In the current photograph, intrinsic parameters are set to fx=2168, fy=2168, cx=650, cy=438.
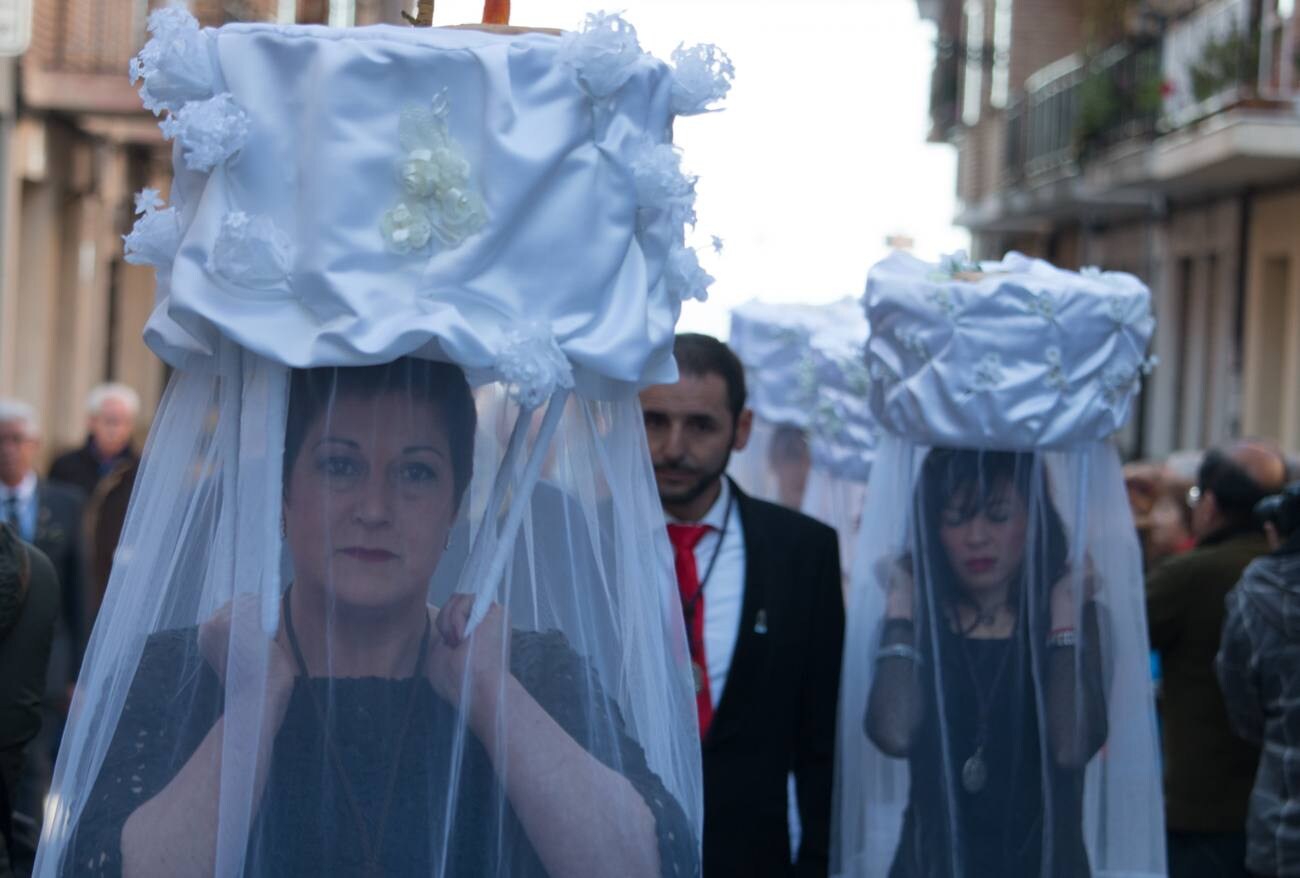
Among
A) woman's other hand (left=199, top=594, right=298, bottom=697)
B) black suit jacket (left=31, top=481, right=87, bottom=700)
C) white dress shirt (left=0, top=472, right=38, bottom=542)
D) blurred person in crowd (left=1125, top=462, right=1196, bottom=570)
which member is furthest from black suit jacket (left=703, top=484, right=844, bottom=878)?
white dress shirt (left=0, top=472, right=38, bottom=542)

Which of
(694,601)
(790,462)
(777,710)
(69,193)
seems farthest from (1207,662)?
(69,193)

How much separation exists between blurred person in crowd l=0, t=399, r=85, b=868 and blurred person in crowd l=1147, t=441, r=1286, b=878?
349 centimetres

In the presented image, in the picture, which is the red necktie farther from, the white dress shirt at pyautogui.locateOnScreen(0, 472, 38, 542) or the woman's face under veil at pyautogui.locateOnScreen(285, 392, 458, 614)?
the white dress shirt at pyautogui.locateOnScreen(0, 472, 38, 542)

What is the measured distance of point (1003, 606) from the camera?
505cm

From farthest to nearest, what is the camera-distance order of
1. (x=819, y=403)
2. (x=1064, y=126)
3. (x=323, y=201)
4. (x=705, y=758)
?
(x=1064, y=126) < (x=819, y=403) < (x=705, y=758) < (x=323, y=201)

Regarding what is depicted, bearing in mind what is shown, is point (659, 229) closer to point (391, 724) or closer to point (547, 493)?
point (547, 493)

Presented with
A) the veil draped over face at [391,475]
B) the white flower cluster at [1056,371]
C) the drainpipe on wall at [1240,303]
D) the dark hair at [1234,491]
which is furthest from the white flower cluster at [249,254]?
the drainpipe on wall at [1240,303]

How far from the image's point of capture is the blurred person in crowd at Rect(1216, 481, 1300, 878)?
5.37 metres

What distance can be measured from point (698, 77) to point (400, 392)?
63 cm

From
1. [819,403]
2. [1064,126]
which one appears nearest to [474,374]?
[819,403]

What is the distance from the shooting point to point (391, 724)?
299cm

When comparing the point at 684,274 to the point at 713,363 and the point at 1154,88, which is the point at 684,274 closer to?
the point at 713,363

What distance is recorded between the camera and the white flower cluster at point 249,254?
2844 mm

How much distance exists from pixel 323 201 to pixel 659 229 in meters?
0.50
